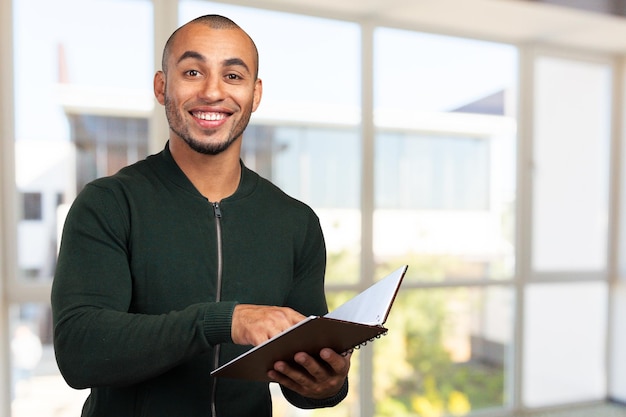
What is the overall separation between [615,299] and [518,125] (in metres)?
1.45

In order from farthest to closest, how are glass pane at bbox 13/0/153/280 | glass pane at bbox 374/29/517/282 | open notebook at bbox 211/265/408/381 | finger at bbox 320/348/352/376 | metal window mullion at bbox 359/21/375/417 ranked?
glass pane at bbox 374/29/517/282 → metal window mullion at bbox 359/21/375/417 → glass pane at bbox 13/0/153/280 → finger at bbox 320/348/352/376 → open notebook at bbox 211/265/408/381

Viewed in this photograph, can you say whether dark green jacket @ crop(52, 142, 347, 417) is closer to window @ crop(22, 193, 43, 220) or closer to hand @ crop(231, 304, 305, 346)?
hand @ crop(231, 304, 305, 346)

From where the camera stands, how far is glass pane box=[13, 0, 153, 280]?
253 centimetres

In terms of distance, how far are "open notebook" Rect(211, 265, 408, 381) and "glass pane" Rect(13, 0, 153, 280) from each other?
192 cm

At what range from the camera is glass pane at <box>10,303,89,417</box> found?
2.56 meters

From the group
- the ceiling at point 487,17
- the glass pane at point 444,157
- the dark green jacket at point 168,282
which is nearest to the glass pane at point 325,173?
the glass pane at point 444,157

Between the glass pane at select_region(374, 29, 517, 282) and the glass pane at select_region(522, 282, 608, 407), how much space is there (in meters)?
0.46

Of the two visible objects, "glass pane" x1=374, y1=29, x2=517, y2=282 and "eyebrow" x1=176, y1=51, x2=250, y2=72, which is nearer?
"eyebrow" x1=176, y1=51, x2=250, y2=72

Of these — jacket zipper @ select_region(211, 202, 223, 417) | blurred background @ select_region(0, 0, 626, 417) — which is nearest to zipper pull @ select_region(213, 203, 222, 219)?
jacket zipper @ select_region(211, 202, 223, 417)

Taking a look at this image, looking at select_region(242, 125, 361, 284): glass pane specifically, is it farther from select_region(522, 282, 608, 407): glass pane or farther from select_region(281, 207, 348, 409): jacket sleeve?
select_region(281, 207, 348, 409): jacket sleeve

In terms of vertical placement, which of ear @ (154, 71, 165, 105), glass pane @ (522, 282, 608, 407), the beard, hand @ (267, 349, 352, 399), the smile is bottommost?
glass pane @ (522, 282, 608, 407)

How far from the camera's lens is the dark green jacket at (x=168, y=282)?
0.90 meters

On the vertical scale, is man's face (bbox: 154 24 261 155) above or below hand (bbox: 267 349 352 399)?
above

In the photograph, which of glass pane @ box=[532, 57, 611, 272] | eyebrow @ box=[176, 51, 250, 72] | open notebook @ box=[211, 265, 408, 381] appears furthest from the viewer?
glass pane @ box=[532, 57, 611, 272]
